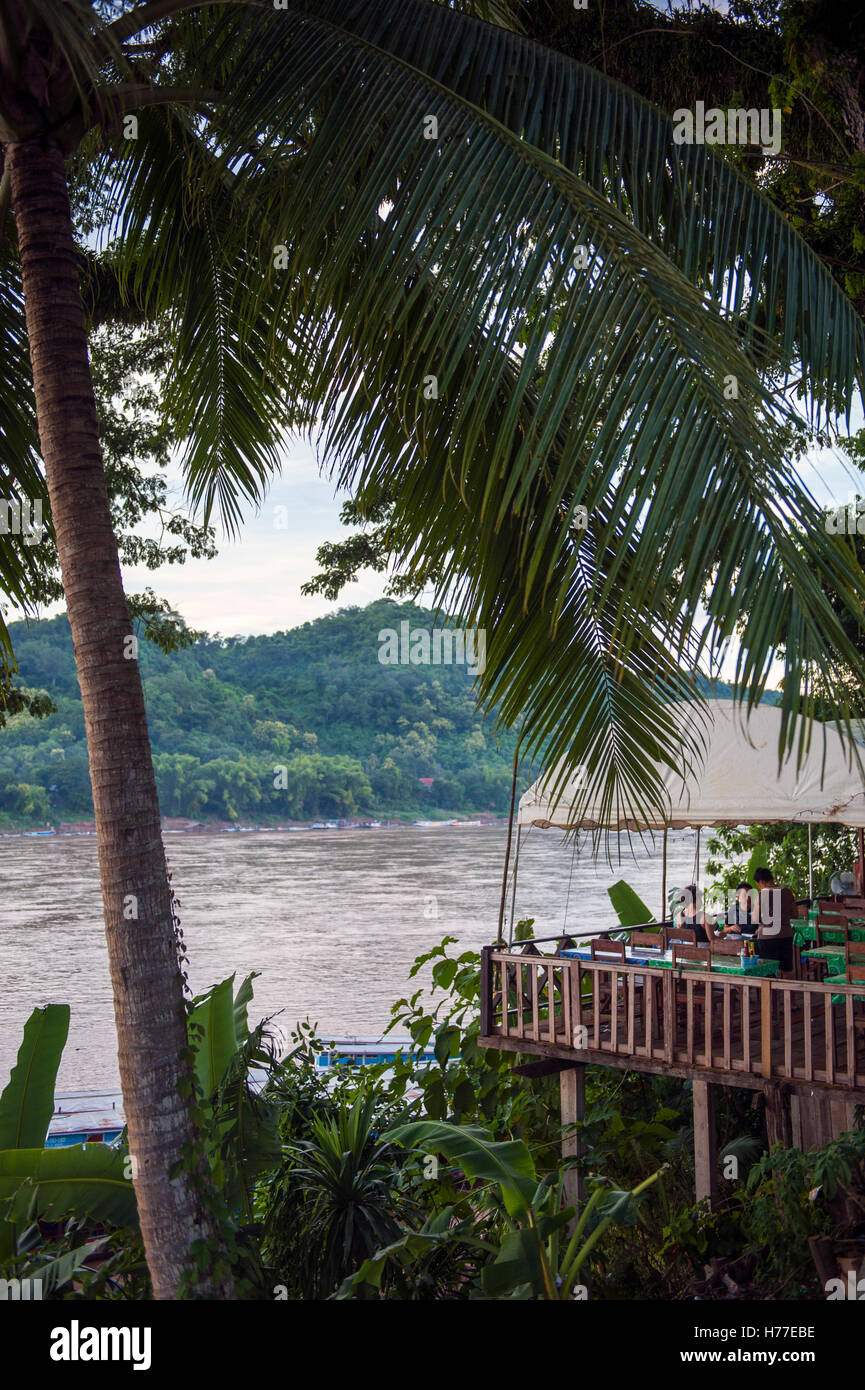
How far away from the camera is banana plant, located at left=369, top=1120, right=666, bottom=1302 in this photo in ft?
14.9

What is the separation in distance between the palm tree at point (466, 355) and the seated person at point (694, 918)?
21.8 feet

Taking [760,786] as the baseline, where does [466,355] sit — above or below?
above

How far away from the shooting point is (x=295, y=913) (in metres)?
75.1

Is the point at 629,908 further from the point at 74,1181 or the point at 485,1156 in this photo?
the point at 74,1181

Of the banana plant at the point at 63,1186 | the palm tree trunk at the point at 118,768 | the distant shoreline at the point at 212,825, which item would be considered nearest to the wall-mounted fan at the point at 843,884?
the banana plant at the point at 63,1186

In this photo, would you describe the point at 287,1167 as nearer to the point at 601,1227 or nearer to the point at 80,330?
the point at 601,1227

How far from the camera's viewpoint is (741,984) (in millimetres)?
8555

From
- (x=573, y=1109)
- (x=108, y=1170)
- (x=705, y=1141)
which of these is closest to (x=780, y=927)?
(x=705, y=1141)

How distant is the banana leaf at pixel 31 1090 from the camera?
645 centimetres

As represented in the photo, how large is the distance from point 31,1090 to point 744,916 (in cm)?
712

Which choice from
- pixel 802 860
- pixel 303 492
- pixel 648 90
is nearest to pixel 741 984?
pixel 648 90

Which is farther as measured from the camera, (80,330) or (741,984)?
(741,984)

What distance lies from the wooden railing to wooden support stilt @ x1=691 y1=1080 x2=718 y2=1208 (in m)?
0.51
